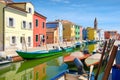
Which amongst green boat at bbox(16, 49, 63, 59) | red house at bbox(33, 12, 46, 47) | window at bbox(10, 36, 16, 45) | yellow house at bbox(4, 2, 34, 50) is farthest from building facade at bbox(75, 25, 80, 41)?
green boat at bbox(16, 49, 63, 59)

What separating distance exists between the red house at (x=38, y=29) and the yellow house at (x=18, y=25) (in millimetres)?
1552

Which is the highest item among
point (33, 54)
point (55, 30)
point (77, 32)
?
point (77, 32)

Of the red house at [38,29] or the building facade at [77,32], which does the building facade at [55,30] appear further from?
the building facade at [77,32]

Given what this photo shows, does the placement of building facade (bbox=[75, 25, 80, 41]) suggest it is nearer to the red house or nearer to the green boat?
the red house

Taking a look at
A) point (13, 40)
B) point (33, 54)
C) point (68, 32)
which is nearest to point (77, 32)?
point (68, 32)

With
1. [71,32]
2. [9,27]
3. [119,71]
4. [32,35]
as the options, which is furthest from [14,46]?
[71,32]

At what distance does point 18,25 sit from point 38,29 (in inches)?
307

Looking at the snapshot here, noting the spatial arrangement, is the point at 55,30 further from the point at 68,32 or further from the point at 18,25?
the point at 18,25

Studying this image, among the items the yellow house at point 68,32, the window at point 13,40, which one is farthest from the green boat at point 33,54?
the yellow house at point 68,32

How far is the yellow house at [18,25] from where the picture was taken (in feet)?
86.2

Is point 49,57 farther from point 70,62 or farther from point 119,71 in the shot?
point 119,71

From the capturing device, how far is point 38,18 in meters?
37.1

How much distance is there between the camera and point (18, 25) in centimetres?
2930

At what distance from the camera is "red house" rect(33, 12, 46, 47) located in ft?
116
